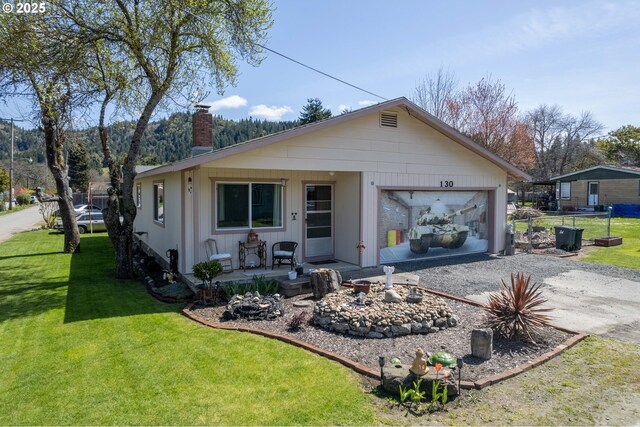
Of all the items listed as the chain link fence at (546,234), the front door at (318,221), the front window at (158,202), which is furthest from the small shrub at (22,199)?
the chain link fence at (546,234)

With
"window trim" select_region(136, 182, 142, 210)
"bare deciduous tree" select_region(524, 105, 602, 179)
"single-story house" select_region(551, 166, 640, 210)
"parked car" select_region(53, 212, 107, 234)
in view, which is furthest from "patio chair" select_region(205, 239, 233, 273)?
"bare deciduous tree" select_region(524, 105, 602, 179)

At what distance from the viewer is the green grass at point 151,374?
394 cm

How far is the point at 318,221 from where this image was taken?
1122 centimetres

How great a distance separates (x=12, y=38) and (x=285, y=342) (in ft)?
28.5

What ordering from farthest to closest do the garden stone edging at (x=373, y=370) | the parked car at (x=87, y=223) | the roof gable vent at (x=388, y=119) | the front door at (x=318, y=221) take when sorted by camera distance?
the parked car at (x=87, y=223)
the front door at (x=318, y=221)
the roof gable vent at (x=388, y=119)
the garden stone edging at (x=373, y=370)

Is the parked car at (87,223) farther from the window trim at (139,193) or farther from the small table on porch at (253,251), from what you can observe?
the small table on porch at (253,251)

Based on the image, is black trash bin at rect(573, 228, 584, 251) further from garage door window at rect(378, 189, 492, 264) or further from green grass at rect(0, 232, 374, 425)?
green grass at rect(0, 232, 374, 425)

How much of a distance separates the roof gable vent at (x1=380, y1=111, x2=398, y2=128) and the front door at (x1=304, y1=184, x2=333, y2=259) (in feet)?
7.32

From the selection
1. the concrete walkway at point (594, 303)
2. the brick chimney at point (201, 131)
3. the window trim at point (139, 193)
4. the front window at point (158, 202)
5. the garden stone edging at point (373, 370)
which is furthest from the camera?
the window trim at point (139, 193)

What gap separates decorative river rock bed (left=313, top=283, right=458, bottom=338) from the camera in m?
6.01

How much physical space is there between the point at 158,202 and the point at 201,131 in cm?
281

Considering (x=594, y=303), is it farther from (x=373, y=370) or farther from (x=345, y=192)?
(x=345, y=192)

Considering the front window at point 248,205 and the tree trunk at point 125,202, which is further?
the tree trunk at point 125,202

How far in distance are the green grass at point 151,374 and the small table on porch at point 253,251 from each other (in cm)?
228
